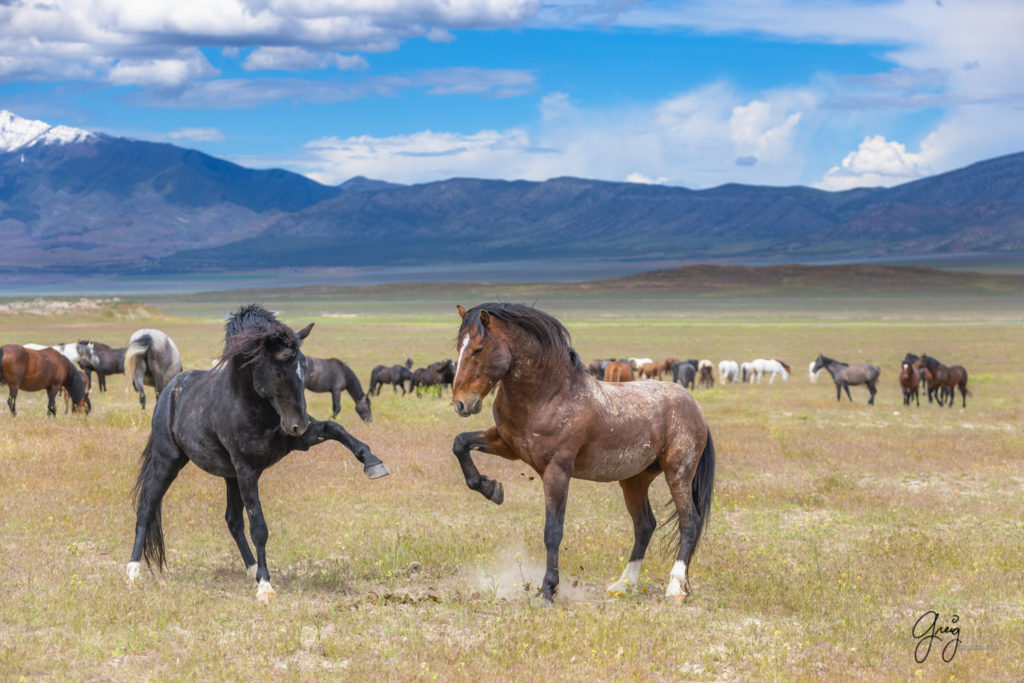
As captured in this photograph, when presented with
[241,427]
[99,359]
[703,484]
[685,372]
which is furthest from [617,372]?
[241,427]

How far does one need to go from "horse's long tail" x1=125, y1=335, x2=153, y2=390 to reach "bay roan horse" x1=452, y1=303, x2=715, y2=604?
13790mm

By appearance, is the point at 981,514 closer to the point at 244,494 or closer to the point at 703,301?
the point at 244,494

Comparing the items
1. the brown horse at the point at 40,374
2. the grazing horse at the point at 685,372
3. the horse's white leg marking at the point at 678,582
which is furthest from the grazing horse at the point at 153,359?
the grazing horse at the point at 685,372

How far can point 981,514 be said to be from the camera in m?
13.3

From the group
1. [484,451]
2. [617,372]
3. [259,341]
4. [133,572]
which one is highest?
[259,341]

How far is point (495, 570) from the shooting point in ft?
33.3

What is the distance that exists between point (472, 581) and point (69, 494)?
19.5 feet

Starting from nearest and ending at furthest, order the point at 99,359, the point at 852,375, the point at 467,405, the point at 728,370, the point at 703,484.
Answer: the point at 467,405, the point at 703,484, the point at 99,359, the point at 852,375, the point at 728,370

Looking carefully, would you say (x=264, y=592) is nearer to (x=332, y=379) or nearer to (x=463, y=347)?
(x=463, y=347)

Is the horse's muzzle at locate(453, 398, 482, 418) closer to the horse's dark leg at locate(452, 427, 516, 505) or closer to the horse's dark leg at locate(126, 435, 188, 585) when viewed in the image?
the horse's dark leg at locate(452, 427, 516, 505)

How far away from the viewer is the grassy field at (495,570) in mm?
7480

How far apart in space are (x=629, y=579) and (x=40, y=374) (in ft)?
51.3

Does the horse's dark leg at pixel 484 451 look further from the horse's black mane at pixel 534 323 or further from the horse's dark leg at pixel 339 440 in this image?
the horse's black mane at pixel 534 323

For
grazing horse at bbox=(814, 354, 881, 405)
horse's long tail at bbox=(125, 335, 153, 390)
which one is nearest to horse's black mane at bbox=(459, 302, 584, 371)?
horse's long tail at bbox=(125, 335, 153, 390)
